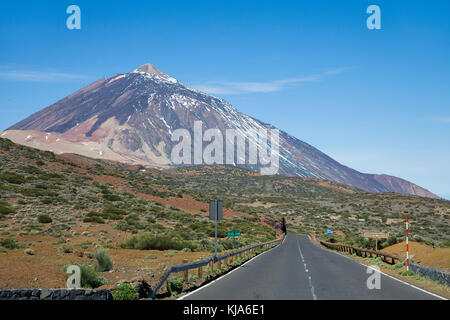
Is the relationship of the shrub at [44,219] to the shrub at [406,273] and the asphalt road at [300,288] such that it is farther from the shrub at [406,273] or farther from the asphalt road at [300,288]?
the shrub at [406,273]

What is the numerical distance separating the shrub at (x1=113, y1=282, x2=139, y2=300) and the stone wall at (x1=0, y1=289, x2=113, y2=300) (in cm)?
105

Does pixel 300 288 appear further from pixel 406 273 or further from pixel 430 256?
pixel 430 256

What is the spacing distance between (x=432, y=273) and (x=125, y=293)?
12767 millimetres

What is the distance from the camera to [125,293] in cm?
1189

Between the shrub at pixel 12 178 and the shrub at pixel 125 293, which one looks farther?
the shrub at pixel 12 178

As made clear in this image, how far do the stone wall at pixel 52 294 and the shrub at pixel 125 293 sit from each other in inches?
41.2

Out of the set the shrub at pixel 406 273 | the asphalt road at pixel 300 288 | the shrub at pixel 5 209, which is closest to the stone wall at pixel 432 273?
the shrub at pixel 406 273

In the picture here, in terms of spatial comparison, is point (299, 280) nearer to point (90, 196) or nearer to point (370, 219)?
point (90, 196)

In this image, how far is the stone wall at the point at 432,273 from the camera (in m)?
17.4

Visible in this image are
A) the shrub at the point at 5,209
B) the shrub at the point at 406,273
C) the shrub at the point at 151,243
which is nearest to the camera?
the shrub at the point at 406,273

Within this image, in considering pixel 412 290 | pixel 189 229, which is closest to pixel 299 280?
pixel 412 290

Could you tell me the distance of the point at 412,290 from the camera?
15953 mm
